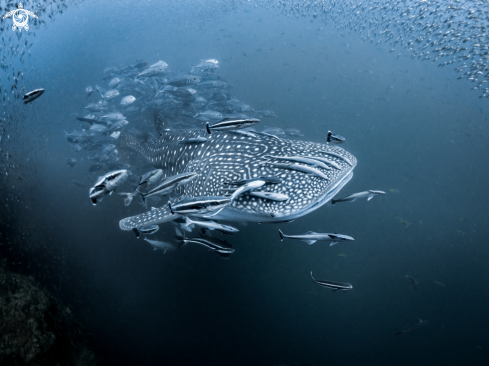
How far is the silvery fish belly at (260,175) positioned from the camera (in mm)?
2729

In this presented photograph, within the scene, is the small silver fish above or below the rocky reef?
above

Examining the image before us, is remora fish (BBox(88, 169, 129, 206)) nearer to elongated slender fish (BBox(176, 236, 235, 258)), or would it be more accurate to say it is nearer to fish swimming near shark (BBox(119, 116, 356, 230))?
fish swimming near shark (BBox(119, 116, 356, 230))

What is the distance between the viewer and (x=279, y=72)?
13773mm

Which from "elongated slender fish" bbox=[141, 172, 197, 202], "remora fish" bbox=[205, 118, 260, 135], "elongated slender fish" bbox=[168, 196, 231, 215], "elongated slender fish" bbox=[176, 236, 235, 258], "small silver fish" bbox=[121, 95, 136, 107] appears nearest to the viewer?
"elongated slender fish" bbox=[168, 196, 231, 215]

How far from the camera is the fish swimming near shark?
2.72 metres

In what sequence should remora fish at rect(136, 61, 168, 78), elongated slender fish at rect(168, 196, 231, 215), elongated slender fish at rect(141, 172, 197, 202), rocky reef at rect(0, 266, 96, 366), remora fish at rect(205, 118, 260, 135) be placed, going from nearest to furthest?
elongated slender fish at rect(168, 196, 231, 215)
elongated slender fish at rect(141, 172, 197, 202)
remora fish at rect(205, 118, 260, 135)
rocky reef at rect(0, 266, 96, 366)
remora fish at rect(136, 61, 168, 78)

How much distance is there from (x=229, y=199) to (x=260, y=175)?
3.24ft

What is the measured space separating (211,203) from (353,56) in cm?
1726

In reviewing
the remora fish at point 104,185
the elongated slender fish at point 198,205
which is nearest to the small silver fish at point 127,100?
the remora fish at point 104,185

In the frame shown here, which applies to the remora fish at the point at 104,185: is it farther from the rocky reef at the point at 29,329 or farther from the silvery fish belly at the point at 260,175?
the rocky reef at the point at 29,329

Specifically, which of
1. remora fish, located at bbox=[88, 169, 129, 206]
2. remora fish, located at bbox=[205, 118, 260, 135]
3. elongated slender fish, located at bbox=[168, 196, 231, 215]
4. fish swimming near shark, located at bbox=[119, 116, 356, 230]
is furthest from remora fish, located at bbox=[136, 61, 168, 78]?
elongated slender fish, located at bbox=[168, 196, 231, 215]

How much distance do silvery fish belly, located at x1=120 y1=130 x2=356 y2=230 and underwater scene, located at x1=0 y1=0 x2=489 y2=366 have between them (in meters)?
0.03

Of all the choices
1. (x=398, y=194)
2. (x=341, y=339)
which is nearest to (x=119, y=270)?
(x=341, y=339)

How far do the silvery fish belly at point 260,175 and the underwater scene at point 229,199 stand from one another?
0.03 meters
